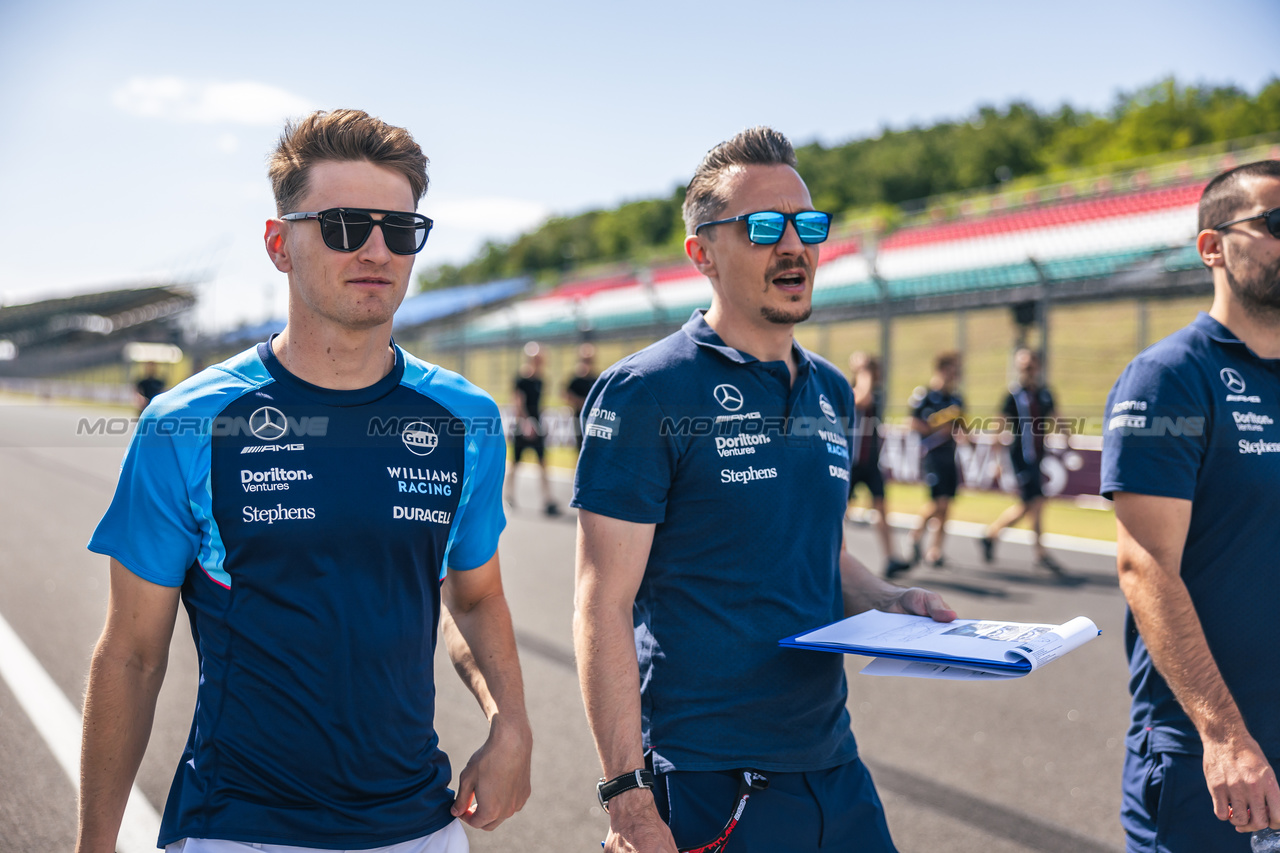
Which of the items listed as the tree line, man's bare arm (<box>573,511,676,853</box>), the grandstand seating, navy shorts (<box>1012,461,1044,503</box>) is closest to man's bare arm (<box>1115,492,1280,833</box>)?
man's bare arm (<box>573,511,676,853</box>)

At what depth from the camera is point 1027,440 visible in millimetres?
10008

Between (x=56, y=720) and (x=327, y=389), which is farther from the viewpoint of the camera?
(x=56, y=720)

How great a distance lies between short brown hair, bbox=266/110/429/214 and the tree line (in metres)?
35.5

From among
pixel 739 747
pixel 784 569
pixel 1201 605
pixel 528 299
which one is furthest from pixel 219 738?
pixel 528 299

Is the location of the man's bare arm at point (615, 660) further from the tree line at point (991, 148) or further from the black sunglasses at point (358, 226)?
the tree line at point (991, 148)

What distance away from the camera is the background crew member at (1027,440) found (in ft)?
32.3

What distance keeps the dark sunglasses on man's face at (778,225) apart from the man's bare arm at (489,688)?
97 centimetres

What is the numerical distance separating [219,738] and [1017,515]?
9299 millimetres

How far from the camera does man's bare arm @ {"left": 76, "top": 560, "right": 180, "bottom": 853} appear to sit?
1.83 metres

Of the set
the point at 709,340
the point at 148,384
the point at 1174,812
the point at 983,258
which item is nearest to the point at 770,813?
the point at 1174,812

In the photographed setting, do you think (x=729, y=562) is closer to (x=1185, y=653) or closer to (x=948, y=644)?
(x=948, y=644)

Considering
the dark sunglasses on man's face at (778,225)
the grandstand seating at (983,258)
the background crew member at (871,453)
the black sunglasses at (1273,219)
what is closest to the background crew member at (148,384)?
the grandstand seating at (983,258)

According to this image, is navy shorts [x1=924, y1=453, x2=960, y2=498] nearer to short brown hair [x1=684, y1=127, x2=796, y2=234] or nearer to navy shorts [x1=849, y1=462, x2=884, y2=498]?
navy shorts [x1=849, y1=462, x2=884, y2=498]

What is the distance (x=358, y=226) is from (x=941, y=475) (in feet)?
28.3
